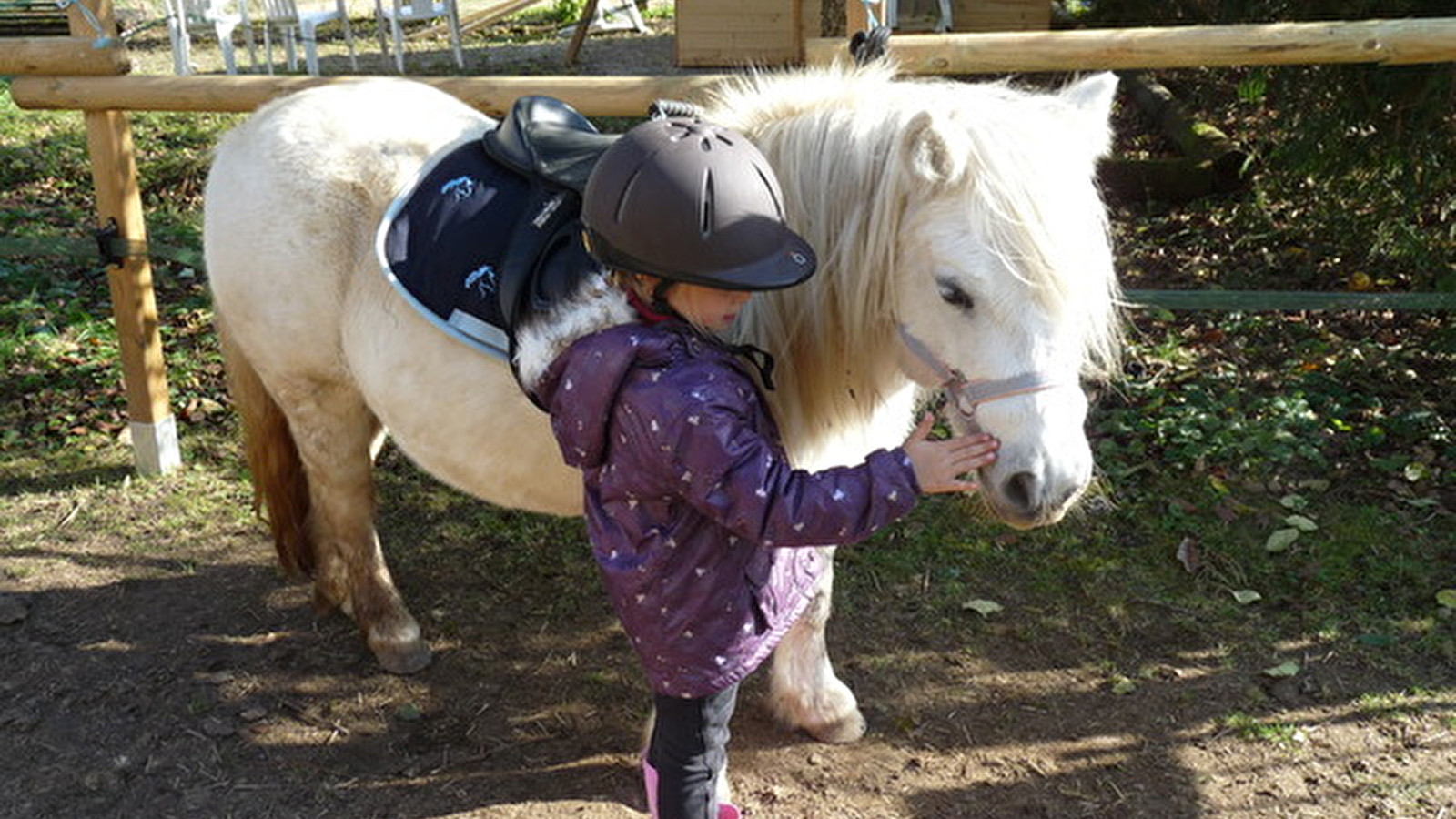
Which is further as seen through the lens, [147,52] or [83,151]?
[147,52]

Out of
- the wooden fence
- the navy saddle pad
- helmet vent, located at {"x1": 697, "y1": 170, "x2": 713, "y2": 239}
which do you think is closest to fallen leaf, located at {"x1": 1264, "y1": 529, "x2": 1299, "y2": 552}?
the wooden fence

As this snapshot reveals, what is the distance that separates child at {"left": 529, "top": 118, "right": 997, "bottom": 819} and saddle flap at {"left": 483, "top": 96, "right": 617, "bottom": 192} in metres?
0.55

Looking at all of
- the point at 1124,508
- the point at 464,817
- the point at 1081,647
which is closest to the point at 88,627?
the point at 464,817

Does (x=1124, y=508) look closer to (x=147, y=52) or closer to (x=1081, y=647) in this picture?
(x=1081, y=647)

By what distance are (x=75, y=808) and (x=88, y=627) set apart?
0.88m

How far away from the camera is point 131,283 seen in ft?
14.8

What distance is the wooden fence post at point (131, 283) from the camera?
4.39 meters

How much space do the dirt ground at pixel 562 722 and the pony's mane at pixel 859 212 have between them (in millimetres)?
1162

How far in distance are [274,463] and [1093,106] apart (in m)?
2.64

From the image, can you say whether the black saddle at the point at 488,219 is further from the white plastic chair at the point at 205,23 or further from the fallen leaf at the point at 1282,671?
the white plastic chair at the point at 205,23

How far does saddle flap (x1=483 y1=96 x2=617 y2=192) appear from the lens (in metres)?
2.67

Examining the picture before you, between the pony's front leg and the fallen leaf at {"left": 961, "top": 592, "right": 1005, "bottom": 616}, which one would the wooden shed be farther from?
the pony's front leg

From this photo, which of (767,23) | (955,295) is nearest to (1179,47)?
(955,295)

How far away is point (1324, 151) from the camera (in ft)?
18.4
